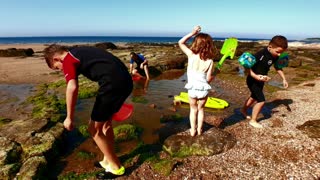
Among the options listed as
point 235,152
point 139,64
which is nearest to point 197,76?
point 235,152

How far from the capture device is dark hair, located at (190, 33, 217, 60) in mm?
6504

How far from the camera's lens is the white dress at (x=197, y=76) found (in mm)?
6746

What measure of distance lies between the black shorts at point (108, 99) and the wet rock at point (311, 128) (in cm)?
542

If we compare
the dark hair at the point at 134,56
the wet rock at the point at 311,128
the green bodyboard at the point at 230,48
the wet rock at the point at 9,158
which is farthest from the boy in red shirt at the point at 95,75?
the dark hair at the point at 134,56

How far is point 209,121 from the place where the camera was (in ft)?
30.4

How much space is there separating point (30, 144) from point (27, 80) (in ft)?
38.1

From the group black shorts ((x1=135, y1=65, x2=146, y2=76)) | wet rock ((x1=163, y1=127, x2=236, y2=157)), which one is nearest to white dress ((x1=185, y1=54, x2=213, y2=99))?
wet rock ((x1=163, y1=127, x2=236, y2=157))

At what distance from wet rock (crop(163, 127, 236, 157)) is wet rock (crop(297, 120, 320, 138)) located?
7.30ft

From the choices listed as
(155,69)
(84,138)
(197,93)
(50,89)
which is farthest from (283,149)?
(155,69)

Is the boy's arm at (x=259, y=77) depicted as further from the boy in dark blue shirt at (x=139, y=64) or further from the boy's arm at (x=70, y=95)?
the boy in dark blue shirt at (x=139, y=64)

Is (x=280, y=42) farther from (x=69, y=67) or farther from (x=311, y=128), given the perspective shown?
(x=69, y=67)

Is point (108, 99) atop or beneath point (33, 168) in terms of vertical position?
atop

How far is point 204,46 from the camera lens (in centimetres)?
652

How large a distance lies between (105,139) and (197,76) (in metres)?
2.64
